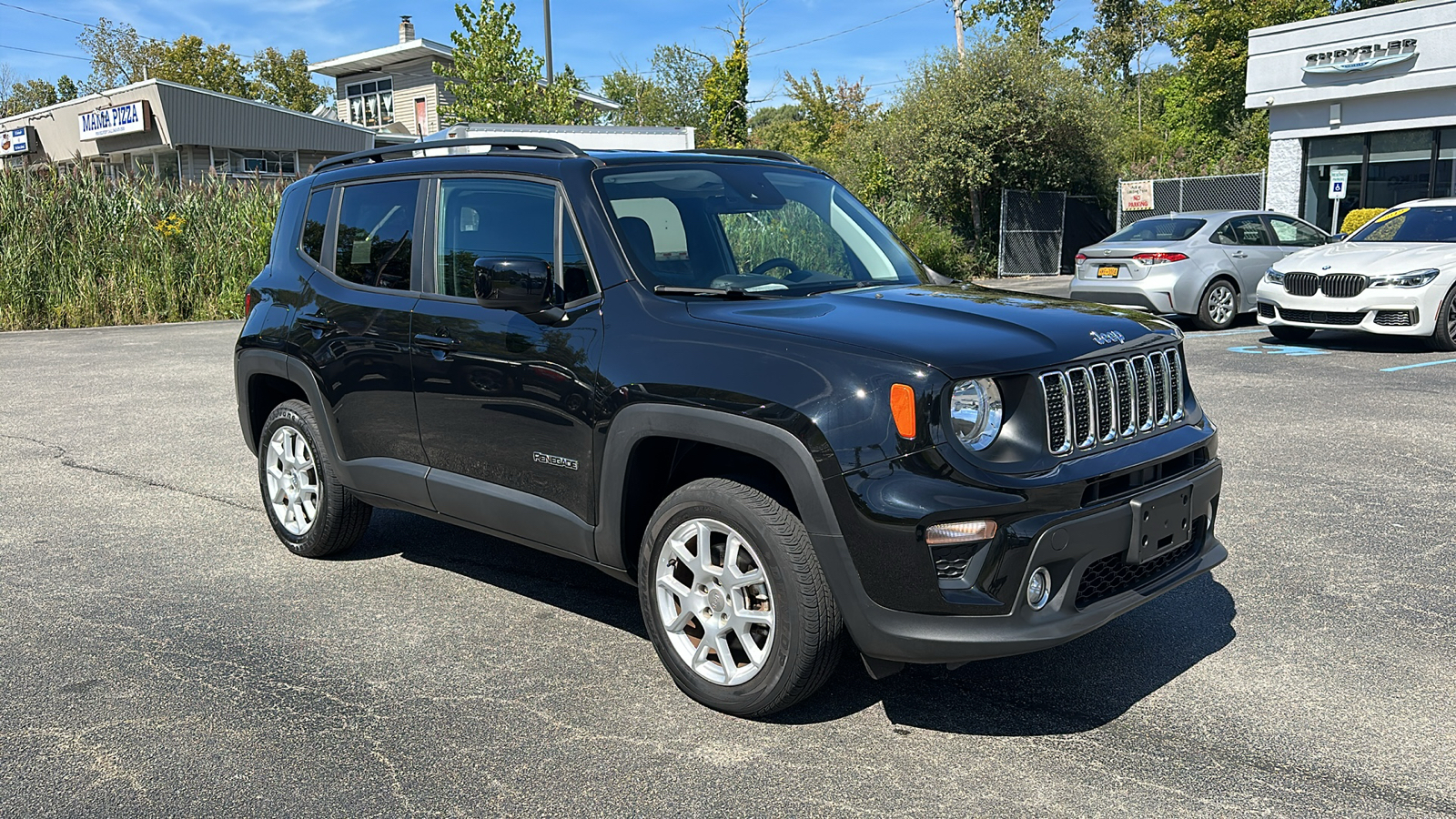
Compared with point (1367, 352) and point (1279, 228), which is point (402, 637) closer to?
point (1367, 352)

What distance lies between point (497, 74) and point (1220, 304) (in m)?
18.0

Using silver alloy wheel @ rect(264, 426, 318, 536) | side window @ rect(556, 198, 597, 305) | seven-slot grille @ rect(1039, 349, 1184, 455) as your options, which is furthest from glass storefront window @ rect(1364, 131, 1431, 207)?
silver alloy wheel @ rect(264, 426, 318, 536)

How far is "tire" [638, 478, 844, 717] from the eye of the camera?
11.5ft

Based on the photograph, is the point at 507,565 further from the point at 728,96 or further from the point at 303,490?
the point at 728,96

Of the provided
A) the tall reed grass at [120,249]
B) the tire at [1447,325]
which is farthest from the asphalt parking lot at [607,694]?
the tall reed grass at [120,249]

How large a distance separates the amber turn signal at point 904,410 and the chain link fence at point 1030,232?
2370 centimetres

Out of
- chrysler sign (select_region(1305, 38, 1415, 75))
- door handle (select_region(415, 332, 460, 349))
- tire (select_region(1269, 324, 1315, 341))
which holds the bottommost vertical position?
tire (select_region(1269, 324, 1315, 341))

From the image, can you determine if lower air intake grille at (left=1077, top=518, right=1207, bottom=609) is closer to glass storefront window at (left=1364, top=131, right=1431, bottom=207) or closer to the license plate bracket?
the license plate bracket

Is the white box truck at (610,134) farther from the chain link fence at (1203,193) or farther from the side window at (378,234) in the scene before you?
the chain link fence at (1203,193)

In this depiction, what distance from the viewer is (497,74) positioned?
1059 inches

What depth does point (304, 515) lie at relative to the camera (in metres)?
5.60

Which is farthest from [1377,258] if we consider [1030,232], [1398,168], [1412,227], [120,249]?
[120,249]

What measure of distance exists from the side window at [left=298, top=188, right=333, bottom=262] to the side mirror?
5.58 ft

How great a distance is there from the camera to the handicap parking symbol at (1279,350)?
40.7 feet
